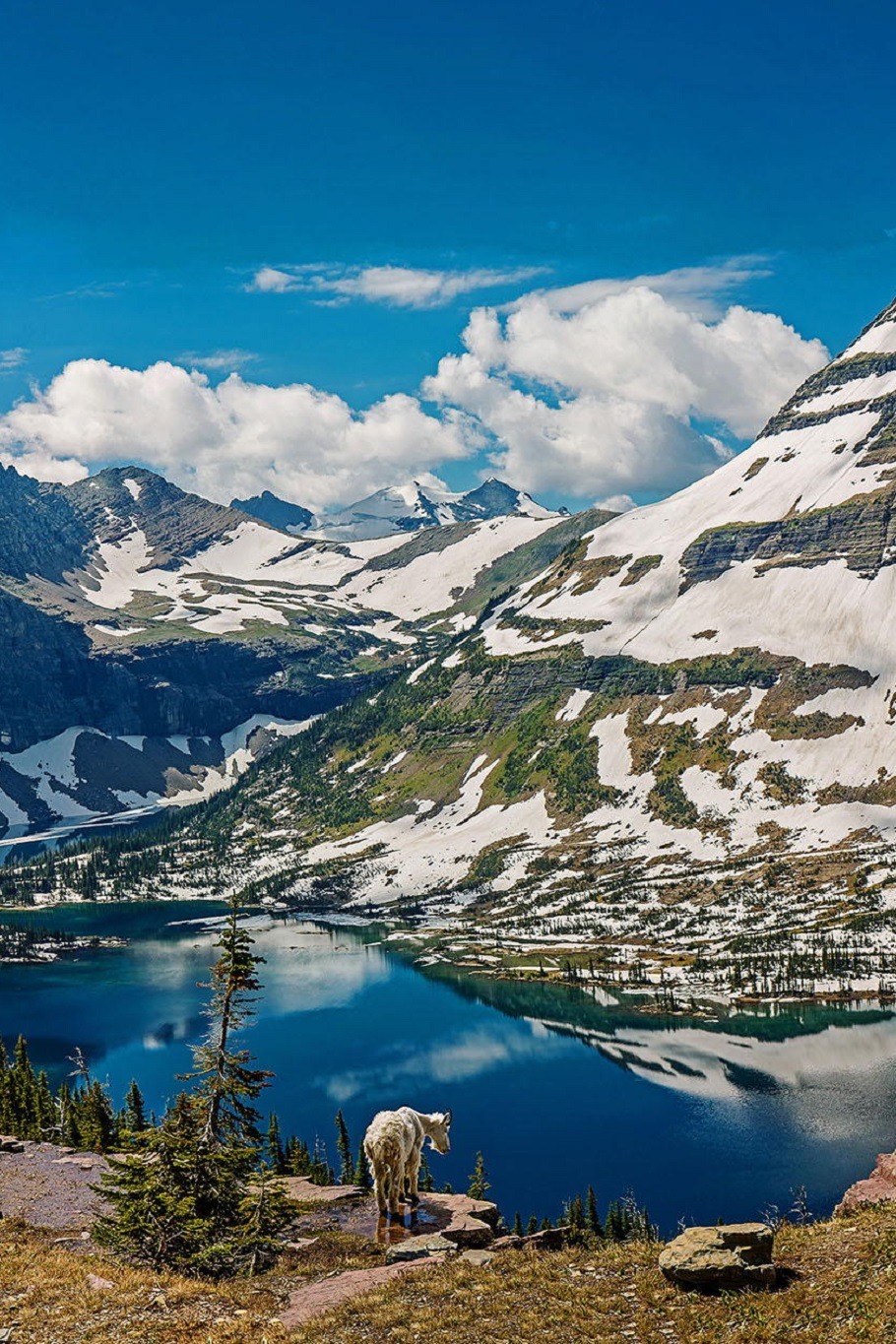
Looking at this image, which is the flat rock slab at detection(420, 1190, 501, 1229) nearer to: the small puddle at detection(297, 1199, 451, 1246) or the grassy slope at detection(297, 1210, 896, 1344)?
the small puddle at detection(297, 1199, 451, 1246)

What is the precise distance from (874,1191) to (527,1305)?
44.5ft

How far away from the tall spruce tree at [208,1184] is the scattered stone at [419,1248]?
167 inches

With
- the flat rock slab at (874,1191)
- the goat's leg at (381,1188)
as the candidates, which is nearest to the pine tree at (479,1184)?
the goat's leg at (381,1188)

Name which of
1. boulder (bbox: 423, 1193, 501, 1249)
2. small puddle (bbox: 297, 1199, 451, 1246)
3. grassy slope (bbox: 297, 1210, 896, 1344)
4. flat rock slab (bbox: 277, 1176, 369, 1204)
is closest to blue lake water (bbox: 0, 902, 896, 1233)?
flat rock slab (bbox: 277, 1176, 369, 1204)

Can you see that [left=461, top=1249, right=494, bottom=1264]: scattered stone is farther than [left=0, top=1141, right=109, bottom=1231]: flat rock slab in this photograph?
No

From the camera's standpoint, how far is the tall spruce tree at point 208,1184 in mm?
33094

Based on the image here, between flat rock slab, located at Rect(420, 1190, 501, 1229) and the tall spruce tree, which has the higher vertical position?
the tall spruce tree

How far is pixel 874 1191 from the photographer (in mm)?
32375

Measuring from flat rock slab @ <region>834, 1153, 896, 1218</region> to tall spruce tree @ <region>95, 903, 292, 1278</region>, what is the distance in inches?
706

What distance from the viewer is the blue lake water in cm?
12269

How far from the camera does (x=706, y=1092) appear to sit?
151625mm

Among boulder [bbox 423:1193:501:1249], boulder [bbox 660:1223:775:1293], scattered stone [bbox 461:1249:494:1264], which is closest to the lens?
boulder [bbox 660:1223:775:1293]

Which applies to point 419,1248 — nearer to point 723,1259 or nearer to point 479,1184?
point 723,1259

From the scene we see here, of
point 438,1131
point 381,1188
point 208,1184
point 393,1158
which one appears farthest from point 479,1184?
point 208,1184
